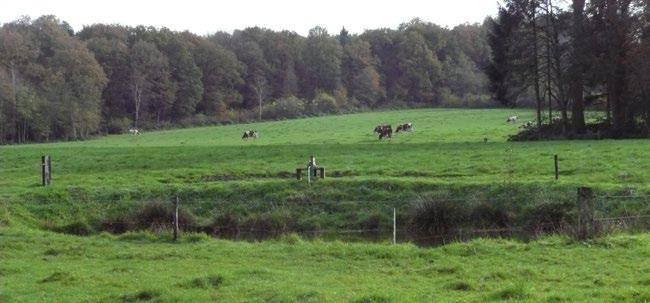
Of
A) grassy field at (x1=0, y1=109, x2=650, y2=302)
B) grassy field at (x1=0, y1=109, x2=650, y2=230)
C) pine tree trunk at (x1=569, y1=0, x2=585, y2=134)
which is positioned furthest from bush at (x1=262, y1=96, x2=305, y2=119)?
grassy field at (x1=0, y1=109, x2=650, y2=230)

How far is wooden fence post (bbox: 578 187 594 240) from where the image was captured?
15820 mm

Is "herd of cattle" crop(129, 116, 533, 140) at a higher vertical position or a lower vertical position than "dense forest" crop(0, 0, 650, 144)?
lower

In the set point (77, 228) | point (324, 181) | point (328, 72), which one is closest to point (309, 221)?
Result: point (324, 181)

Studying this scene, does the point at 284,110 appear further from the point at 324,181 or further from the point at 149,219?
the point at 149,219

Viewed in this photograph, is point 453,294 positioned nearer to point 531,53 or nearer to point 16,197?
point 16,197

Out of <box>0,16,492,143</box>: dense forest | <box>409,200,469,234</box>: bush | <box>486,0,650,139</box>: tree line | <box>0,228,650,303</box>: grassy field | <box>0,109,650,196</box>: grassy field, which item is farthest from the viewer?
<box>0,16,492,143</box>: dense forest

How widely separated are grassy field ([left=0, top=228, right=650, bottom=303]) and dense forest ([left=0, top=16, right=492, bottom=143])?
216ft

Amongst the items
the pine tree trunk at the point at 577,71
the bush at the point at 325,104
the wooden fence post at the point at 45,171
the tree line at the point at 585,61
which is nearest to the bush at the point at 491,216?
the wooden fence post at the point at 45,171

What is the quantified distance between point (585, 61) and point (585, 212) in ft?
104

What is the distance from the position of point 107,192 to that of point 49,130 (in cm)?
6364

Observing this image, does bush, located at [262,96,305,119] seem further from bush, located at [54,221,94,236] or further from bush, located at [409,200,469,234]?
bush, located at [409,200,469,234]

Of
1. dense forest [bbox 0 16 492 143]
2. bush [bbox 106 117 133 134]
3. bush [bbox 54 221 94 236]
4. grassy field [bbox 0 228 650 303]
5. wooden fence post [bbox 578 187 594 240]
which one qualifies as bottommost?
bush [bbox 54 221 94 236]

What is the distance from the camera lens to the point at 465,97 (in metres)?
111

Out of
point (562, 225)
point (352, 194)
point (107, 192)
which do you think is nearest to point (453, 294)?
point (562, 225)
